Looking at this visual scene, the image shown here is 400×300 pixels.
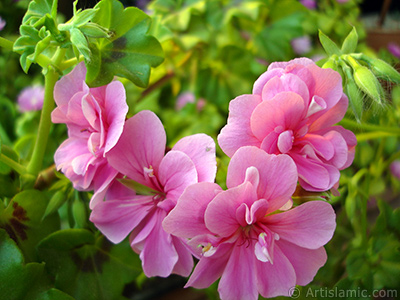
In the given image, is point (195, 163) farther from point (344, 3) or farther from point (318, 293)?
point (344, 3)

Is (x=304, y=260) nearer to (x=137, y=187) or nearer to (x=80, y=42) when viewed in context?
(x=137, y=187)

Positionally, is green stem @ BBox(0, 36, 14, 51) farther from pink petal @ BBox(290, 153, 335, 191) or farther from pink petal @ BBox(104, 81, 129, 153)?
pink petal @ BBox(290, 153, 335, 191)

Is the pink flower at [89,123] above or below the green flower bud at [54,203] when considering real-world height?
above

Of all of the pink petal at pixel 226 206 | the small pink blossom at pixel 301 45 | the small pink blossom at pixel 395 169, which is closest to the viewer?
the pink petal at pixel 226 206

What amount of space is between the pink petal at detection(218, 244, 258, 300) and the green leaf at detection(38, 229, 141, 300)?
17 centimetres

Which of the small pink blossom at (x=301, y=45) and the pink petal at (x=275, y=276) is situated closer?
the pink petal at (x=275, y=276)

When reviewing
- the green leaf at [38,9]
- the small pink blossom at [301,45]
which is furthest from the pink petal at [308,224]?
the small pink blossom at [301,45]

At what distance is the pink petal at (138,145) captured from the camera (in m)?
0.37

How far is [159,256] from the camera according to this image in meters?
0.36

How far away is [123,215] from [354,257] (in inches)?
13.0

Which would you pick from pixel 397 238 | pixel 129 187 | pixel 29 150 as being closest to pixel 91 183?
pixel 129 187

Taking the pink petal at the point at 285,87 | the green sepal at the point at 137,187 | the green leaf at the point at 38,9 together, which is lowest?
the green sepal at the point at 137,187

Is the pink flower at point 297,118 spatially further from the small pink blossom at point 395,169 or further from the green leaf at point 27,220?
the small pink blossom at point 395,169

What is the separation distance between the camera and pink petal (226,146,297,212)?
0.32m
